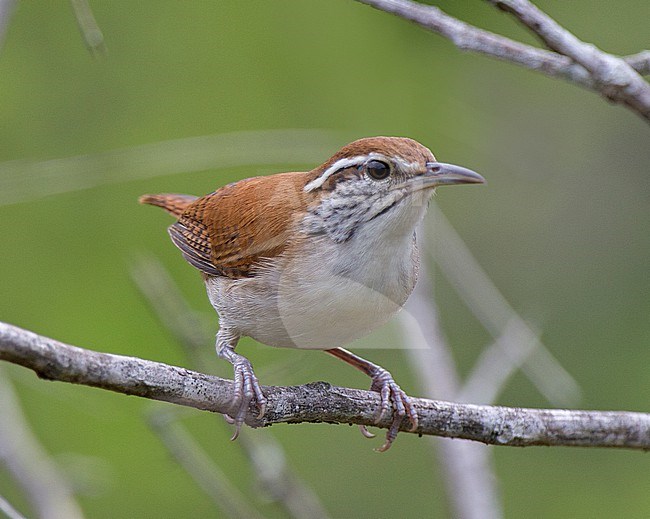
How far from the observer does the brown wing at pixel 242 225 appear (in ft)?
12.2

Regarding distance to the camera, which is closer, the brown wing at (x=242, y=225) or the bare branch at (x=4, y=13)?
the bare branch at (x=4, y=13)

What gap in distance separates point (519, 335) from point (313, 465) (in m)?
2.26

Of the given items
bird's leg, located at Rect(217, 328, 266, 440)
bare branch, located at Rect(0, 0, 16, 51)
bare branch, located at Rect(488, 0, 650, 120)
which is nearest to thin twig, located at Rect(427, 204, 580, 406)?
bird's leg, located at Rect(217, 328, 266, 440)

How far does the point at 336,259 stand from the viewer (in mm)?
3404

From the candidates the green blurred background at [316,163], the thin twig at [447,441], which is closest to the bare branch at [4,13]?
the green blurred background at [316,163]

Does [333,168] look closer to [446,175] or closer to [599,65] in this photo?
[446,175]

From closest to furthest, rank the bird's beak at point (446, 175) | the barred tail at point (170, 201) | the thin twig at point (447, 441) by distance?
1. the bird's beak at point (446, 175)
2. the thin twig at point (447, 441)
3. the barred tail at point (170, 201)

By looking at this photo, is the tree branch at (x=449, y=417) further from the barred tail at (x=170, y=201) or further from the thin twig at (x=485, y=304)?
the barred tail at (x=170, y=201)

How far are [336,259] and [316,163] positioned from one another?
105 centimetres

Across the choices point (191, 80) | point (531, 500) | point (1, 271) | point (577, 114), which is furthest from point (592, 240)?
point (1, 271)

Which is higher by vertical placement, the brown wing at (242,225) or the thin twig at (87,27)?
the thin twig at (87,27)

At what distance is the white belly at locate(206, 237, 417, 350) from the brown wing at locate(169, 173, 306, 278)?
7.7 inches

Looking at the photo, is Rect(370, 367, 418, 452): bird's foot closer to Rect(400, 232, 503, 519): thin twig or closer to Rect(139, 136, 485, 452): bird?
Rect(139, 136, 485, 452): bird

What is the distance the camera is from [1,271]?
571 centimetres
